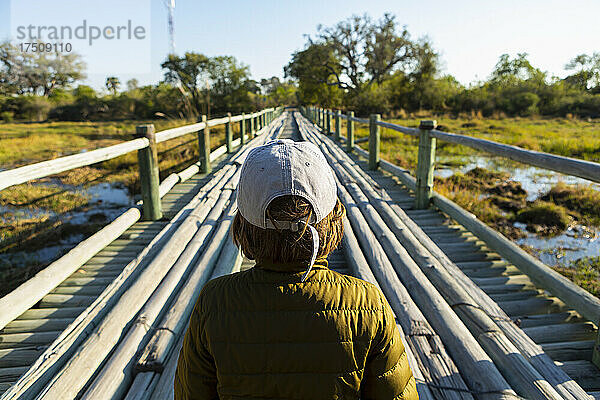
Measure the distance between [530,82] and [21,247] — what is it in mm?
52576

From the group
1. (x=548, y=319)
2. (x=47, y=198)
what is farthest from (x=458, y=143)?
(x=47, y=198)

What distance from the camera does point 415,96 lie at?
39.3 m

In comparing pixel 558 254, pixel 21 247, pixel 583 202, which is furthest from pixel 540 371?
pixel 583 202

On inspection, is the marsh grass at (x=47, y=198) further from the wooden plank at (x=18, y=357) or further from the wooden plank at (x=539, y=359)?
the wooden plank at (x=539, y=359)

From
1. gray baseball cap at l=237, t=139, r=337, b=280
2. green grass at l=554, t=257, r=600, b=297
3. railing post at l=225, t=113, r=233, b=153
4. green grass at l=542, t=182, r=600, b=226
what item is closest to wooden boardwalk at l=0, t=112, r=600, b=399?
gray baseball cap at l=237, t=139, r=337, b=280

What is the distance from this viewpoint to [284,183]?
98 centimetres

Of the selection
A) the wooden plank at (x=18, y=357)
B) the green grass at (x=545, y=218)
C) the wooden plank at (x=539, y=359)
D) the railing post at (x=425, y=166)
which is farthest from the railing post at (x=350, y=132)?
the wooden plank at (x=18, y=357)

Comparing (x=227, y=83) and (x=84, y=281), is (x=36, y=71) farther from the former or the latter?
(x=84, y=281)

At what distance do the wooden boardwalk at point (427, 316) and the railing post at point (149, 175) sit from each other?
0.43ft

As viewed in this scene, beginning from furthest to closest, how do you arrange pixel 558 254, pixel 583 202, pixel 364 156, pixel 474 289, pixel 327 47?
pixel 327 47
pixel 364 156
pixel 583 202
pixel 558 254
pixel 474 289

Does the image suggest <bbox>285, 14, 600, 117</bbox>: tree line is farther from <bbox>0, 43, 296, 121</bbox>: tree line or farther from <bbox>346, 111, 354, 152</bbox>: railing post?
<bbox>346, 111, 354, 152</bbox>: railing post

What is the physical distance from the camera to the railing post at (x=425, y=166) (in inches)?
179

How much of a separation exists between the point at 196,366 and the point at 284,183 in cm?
58

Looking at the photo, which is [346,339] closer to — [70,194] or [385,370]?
[385,370]
